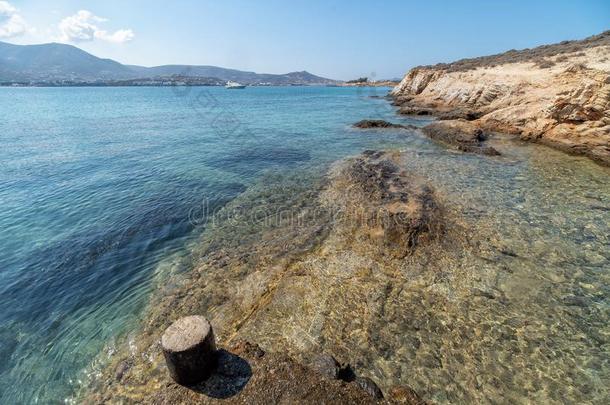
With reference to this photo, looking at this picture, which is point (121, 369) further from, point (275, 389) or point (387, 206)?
point (387, 206)

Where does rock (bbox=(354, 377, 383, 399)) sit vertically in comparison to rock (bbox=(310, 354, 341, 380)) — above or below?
below

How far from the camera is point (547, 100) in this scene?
2398cm

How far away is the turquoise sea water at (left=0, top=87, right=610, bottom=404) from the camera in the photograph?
6.18m

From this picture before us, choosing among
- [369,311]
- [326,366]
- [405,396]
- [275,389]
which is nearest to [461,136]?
[369,311]

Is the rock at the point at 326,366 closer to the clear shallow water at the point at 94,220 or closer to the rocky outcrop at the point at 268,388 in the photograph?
the rocky outcrop at the point at 268,388

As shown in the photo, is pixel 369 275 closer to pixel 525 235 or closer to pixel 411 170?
pixel 525 235

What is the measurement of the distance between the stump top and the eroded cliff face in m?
23.6

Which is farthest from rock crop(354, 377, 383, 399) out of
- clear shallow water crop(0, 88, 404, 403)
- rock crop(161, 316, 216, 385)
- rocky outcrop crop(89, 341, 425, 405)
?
clear shallow water crop(0, 88, 404, 403)

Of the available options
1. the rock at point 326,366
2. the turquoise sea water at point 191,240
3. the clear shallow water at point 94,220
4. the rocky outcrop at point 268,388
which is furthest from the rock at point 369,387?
the clear shallow water at point 94,220

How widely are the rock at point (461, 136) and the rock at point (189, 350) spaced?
70.8 ft

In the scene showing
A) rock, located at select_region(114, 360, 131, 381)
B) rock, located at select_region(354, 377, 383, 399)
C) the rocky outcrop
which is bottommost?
rock, located at select_region(114, 360, 131, 381)

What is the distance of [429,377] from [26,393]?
27.1 feet

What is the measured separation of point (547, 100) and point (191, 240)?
29639 mm

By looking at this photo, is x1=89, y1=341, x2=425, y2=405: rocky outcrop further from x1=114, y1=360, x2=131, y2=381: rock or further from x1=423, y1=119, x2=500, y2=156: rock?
x1=423, y1=119, x2=500, y2=156: rock
